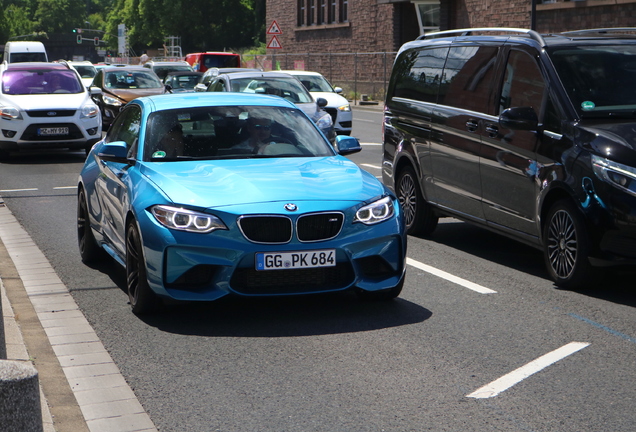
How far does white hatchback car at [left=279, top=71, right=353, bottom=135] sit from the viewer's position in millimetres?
23691

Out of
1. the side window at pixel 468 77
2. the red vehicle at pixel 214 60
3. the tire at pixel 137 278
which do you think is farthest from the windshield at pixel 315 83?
the tire at pixel 137 278

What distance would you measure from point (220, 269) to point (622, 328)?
8.63ft

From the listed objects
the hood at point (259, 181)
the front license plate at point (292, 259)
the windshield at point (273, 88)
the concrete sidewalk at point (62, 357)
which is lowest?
the concrete sidewalk at point (62, 357)

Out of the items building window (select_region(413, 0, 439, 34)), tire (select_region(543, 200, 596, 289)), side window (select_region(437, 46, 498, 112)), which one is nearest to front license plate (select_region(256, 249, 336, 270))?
tire (select_region(543, 200, 596, 289))

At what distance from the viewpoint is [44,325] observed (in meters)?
6.77

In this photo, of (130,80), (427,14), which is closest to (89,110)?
(130,80)

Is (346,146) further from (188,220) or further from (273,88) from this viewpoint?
(273,88)

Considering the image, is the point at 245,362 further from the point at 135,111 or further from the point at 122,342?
the point at 135,111

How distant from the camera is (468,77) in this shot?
936 cm

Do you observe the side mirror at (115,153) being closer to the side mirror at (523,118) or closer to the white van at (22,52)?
the side mirror at (523,118)

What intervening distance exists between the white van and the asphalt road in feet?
133

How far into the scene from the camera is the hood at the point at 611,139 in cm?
727

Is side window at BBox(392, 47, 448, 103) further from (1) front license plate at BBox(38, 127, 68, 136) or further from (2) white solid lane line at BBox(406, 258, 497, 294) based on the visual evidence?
(1) front license plate at BBox(38, 127, 68, 136)

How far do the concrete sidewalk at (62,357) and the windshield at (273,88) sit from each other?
35.0 feet
